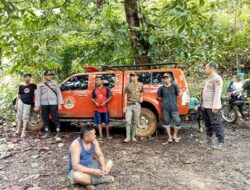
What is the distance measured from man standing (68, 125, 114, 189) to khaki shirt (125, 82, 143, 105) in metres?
2.63

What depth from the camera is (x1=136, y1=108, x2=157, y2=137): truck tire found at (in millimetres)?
7957

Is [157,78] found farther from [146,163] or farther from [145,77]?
[146,163]

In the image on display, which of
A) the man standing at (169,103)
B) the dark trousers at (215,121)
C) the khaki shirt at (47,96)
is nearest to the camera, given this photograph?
the dark trousers at (215,121)

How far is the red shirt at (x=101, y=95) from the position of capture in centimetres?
793

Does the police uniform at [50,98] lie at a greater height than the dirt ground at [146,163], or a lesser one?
greater

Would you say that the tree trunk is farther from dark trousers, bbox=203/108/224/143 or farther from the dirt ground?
dark trousers, bbox=203/108/224/143

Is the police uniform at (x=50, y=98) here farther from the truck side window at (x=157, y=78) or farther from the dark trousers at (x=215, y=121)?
the dark trousers at (x=215, y=121)

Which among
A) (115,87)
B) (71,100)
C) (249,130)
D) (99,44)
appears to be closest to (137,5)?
(99,44)

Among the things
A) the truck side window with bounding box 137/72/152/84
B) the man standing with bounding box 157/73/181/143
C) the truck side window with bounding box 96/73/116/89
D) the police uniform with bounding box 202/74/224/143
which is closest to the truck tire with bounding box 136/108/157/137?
the man standing with bounding box 157/73/181/143

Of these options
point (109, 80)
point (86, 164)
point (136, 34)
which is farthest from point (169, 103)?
point (86, 164)

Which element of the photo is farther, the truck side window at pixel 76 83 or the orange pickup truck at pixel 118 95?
the truck side window at pixel 76 83

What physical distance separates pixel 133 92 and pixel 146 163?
2.02 meters

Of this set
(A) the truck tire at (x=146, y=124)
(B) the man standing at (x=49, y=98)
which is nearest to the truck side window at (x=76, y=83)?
(B) the man standing at (x=49, y=98)

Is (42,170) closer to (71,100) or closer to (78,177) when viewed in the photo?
(78,177)
